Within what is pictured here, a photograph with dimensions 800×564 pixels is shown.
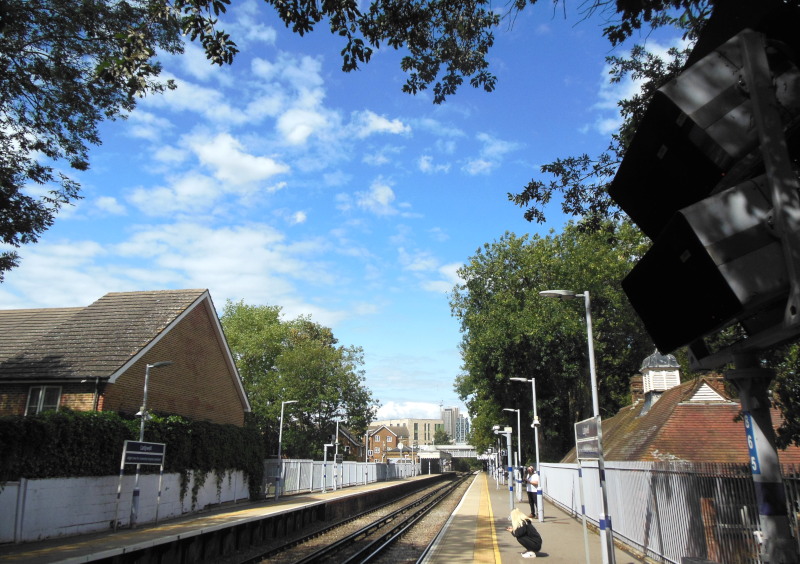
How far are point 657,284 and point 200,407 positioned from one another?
87.4 ft

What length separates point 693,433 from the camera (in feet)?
50.1

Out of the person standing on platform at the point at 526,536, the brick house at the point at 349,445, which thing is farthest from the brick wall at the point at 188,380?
the brick house at the point at 349,445

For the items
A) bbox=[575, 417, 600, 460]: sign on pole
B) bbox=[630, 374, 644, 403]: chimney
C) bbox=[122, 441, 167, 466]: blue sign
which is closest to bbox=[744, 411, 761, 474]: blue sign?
bbox=[575, 417, 600, 460]: sign on pole

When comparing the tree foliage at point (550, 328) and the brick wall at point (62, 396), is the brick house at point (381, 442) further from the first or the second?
the brick wall at point (62, 396)

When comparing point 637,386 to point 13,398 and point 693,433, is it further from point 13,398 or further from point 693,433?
point 13,398

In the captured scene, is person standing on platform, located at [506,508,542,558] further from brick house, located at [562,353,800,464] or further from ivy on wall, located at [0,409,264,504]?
ivy on wall, located at [0,409,264,504]

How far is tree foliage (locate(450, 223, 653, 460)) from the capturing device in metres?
37.7

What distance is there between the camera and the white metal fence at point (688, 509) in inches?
280

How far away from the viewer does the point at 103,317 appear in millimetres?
24438

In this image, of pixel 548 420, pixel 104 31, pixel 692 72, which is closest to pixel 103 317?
pixel 104 31

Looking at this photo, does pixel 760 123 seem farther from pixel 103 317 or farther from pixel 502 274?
pixel 502 274

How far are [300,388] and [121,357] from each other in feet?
95.6

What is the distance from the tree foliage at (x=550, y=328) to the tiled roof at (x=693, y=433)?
17.9 m

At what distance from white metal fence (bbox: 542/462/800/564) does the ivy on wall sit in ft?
46.9
